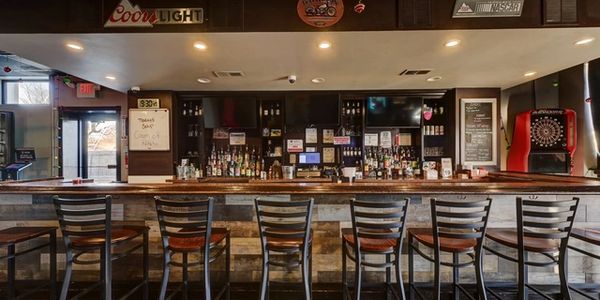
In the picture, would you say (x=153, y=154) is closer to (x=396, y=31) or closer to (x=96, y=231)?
(x=96, y=231)

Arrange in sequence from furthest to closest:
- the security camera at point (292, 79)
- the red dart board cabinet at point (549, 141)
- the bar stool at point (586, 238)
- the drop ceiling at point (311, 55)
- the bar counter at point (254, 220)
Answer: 1. the red dart board cabinet at point (549, 141)
2. the security camera at point (292, 79)
3. the drop ceiling at point (311, 55)
4. the bar counter at point (254, 220)
5. the bar stool at point (586, 238)

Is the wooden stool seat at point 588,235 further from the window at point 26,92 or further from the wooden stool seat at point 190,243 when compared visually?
the window at point 26,92

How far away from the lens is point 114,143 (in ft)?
19.6

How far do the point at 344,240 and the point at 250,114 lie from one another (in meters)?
3.37

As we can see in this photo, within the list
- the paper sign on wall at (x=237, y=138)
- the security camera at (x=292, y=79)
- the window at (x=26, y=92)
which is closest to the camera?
the security camera at (x=292, y=79)

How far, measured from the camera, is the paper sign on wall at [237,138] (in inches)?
209

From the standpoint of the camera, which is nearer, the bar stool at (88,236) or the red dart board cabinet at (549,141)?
the bar stool at (88,236)

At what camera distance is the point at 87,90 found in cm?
567

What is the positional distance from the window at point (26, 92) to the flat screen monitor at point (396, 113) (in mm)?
7076

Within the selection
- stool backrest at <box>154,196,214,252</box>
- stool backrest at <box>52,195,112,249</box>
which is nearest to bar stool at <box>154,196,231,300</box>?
stool backrest at <box>154,196,214,252</box>

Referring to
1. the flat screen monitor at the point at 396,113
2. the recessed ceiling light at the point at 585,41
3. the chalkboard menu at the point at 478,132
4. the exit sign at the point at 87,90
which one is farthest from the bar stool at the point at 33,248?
the chalkboard menu at the point at 478,132

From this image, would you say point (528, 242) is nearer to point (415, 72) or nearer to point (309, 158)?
point (415, 72)

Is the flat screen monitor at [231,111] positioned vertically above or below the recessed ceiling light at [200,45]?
below

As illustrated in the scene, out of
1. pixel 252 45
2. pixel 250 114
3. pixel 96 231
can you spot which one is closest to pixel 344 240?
pixel 96 231
